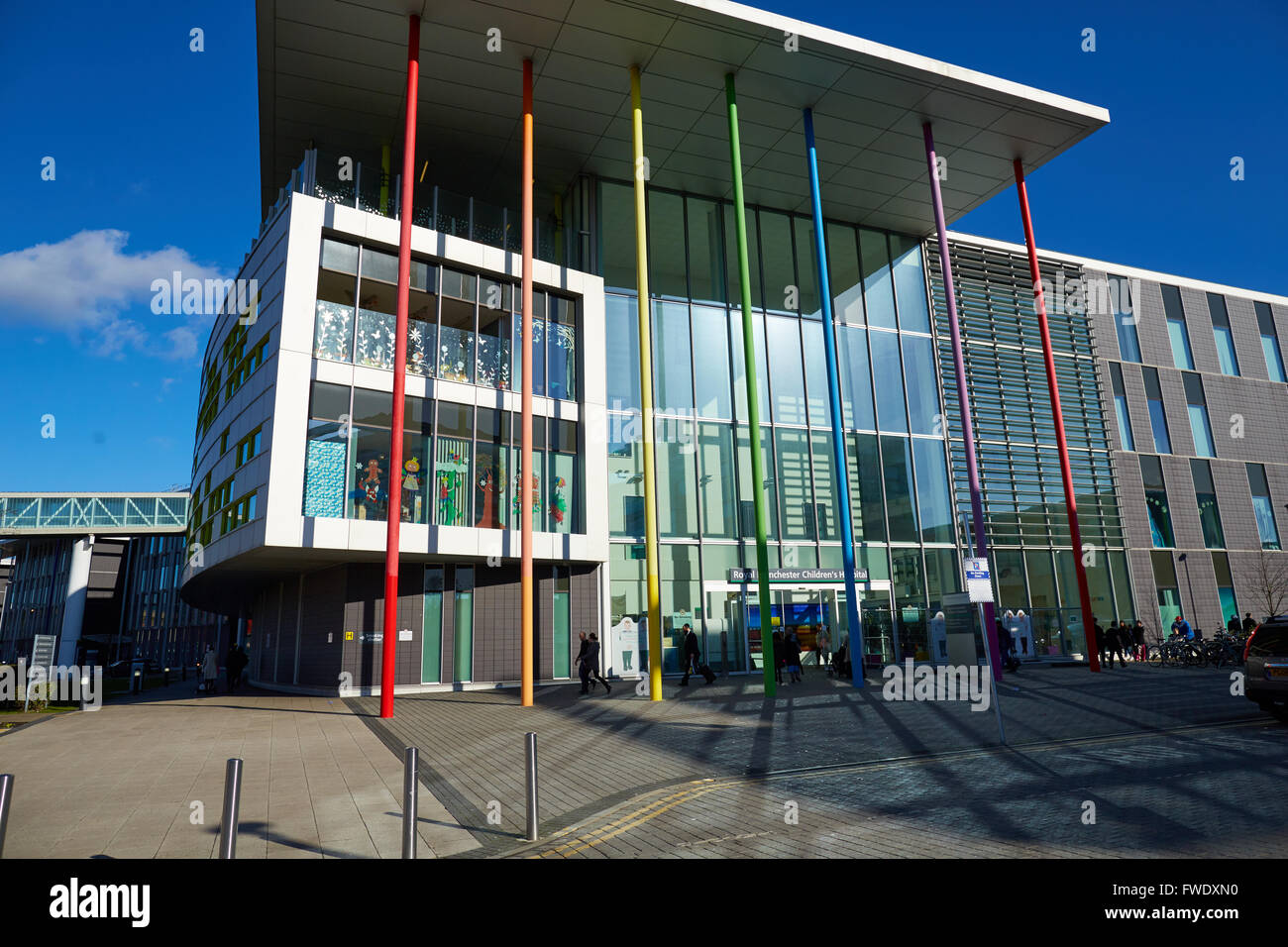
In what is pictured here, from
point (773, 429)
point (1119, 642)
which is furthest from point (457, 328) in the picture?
point (1119, 642)

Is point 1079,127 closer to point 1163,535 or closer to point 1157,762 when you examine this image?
point 1163,535

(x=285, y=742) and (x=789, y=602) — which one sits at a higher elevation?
(x=789, y=602)

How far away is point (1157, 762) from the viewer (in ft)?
31.4

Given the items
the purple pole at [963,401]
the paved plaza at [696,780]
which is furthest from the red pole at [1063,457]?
the paved plaza at [696,780]

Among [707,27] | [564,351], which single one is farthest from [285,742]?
[707,27]

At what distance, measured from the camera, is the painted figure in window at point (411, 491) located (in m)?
20.1

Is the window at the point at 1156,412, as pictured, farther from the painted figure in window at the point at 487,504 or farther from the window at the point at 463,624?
the window at the point at 463,624

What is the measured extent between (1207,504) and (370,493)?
3609 centimetres

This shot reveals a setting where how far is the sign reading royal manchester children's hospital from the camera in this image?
2131cm

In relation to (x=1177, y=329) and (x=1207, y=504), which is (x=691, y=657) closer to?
(x=1207, y=504)

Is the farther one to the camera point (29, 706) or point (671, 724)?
point (29, 706)

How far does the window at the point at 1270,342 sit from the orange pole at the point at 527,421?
39315 millimetres

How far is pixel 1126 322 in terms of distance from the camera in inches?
1384
